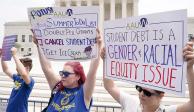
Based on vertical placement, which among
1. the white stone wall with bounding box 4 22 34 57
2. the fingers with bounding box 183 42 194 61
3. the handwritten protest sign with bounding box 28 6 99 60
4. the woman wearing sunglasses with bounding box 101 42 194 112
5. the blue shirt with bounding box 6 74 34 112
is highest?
the white stone wall with bounding box 4 22 34 57

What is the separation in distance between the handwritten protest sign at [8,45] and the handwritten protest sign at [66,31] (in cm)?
77

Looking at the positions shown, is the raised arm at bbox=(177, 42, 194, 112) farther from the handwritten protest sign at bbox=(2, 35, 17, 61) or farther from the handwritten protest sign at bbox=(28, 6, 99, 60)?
the handwritten protest sign at bbox=(2, 35, 17, 61)

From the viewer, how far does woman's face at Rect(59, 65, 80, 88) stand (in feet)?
10.7

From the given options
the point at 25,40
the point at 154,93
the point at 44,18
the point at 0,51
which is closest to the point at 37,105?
the point at 0,51

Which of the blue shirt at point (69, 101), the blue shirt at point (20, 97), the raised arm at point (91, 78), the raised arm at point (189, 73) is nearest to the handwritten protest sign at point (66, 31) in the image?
the raised arm at point (91, 78)

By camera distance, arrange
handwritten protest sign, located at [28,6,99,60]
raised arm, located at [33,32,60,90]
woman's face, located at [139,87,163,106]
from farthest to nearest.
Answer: raised arm, located at [33,32,60,90] < handwritten protest sign, located at [28,6,99,60] < woman's face, located at [139,87,163,106]

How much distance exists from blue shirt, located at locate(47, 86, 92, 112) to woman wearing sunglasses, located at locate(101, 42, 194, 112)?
29cm

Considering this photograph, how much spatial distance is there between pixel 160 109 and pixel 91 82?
0.82m

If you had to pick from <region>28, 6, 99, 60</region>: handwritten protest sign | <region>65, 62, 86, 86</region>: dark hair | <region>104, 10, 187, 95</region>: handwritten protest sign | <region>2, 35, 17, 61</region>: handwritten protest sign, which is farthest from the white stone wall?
Result: <region>104, 10, 187, 95</region>: handwritten protest sign

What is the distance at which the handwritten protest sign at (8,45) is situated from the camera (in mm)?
4310

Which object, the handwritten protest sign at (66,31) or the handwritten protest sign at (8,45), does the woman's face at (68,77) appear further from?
the handwritten protest sign at (8,45)

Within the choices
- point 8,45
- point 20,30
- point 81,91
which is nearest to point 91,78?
point 81,91

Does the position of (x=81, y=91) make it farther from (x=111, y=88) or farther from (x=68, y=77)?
(x=111, y=88)

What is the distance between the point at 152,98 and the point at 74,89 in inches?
38.7
